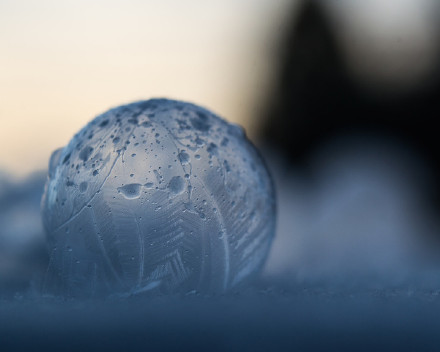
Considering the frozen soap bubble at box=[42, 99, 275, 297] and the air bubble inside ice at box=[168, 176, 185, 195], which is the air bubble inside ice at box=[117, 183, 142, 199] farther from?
the air bubble inside ice at box=[168, 176, 185, 195]

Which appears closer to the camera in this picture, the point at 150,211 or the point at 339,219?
the point at 150,211

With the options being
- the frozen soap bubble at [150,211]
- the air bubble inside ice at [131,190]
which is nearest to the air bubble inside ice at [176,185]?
the frozen soap bubble at [150,211]

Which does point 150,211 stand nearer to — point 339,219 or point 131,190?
point 131,190

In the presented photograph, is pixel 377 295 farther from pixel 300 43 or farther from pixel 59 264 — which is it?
pixel 300 43

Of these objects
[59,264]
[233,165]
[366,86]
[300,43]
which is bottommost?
[59,264]

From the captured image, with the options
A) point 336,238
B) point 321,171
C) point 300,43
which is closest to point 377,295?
point 336,238

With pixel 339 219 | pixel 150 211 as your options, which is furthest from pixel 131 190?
pixel 339 219

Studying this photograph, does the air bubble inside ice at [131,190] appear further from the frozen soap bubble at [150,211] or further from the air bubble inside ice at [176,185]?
the air bubble inside ice at [176,185]

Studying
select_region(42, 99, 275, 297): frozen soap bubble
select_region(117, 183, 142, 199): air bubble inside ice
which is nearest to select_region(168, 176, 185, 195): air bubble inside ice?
select_region(42, 99, 275, 297): frozen soap bubble
